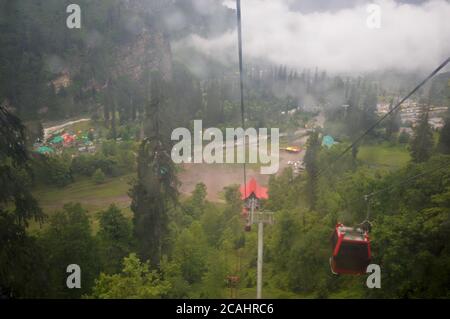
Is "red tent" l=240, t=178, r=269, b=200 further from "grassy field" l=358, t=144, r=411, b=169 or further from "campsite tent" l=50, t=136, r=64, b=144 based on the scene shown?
"campsite tent" l=50, t=136, r=64, b=144

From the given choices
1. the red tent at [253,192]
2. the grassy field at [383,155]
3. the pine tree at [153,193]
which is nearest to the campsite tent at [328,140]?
the grassy field at [383,155]

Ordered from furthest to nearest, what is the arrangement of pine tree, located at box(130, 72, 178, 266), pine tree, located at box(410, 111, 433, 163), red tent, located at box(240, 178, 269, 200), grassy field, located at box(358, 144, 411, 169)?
1. grassy field, located at box(358, 144, 411, 169)
2. pine tree, located at box(410, 111, 433, 163)
3. red tent, located at box(240, 178, 269, 200)
4. pine tree, located at box(130, 72, 178, 266)

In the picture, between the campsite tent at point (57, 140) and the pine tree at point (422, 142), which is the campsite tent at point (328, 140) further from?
the campsite tent at point (57, 140)

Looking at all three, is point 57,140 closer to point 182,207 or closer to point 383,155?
point 182,207

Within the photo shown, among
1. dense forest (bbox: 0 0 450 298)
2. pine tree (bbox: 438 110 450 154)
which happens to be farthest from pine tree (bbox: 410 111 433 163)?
pine tree (bbox: 438 110 450 154)

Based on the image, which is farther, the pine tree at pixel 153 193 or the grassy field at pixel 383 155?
the grassy field at pixel 383 155

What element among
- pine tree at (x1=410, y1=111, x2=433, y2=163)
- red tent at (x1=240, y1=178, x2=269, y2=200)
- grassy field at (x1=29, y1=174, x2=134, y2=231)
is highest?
pine tree at (x1=410, y1=111, x2=433, y2=163)

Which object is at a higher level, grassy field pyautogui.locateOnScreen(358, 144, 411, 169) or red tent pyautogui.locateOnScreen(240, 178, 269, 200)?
grassy field pyautogui.locateOnScreen(358, 144, 411, 169)
